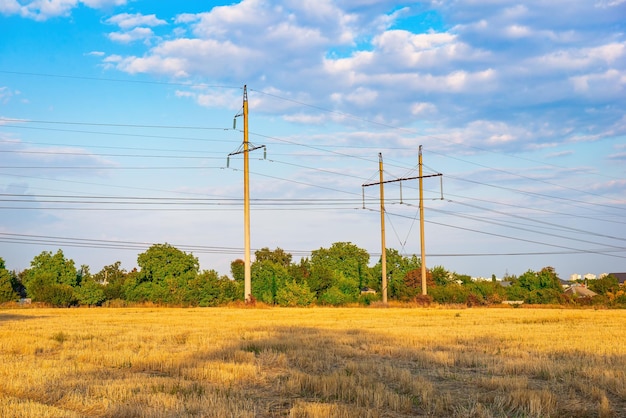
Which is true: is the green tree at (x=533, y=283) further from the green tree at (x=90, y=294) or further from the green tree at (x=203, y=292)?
the green tree at (x=90, y=294)

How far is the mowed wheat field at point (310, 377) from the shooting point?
9656 mm

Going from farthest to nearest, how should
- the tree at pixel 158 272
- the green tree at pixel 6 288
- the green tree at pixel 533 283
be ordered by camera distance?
Answer: the green tree at pixel 533 283
the tree at pixel 158 272
the green tree at pixel 6 288

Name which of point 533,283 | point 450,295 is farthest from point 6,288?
point 533,283

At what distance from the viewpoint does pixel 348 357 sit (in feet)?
52.8

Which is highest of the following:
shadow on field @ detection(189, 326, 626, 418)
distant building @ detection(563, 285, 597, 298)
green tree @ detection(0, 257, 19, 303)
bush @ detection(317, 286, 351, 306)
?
green tree @ detection(0, 257, 19, 303)

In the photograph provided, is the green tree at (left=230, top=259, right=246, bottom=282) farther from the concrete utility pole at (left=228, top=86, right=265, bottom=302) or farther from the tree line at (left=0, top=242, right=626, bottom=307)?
the concrete utility pole at (left=228, top=86, right=265, bottom=302)

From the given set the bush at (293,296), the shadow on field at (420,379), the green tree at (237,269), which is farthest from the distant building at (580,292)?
the shadow on field at (420,379)

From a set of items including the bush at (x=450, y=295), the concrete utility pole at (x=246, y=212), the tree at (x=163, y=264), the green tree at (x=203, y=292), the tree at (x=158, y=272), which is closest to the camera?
the concrete utility pole at (x=246, y=212)

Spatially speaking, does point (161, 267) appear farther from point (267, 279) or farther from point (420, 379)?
point (420, 379)

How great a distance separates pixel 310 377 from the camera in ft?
40.0

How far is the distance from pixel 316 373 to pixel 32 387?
5689 mm

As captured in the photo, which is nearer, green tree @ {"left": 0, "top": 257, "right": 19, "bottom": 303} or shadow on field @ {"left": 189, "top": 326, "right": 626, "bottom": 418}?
shadow on field @ {"left": 189, "top": 326, "right": 626, "bottom": 418}

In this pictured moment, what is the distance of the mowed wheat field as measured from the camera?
31.7 ft

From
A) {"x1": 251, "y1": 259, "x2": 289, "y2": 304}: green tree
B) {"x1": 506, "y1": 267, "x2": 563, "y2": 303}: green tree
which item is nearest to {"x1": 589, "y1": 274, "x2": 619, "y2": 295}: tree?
{"x1": 506, "y1": 267, "x2": 563, "y2": 303}: green tree
